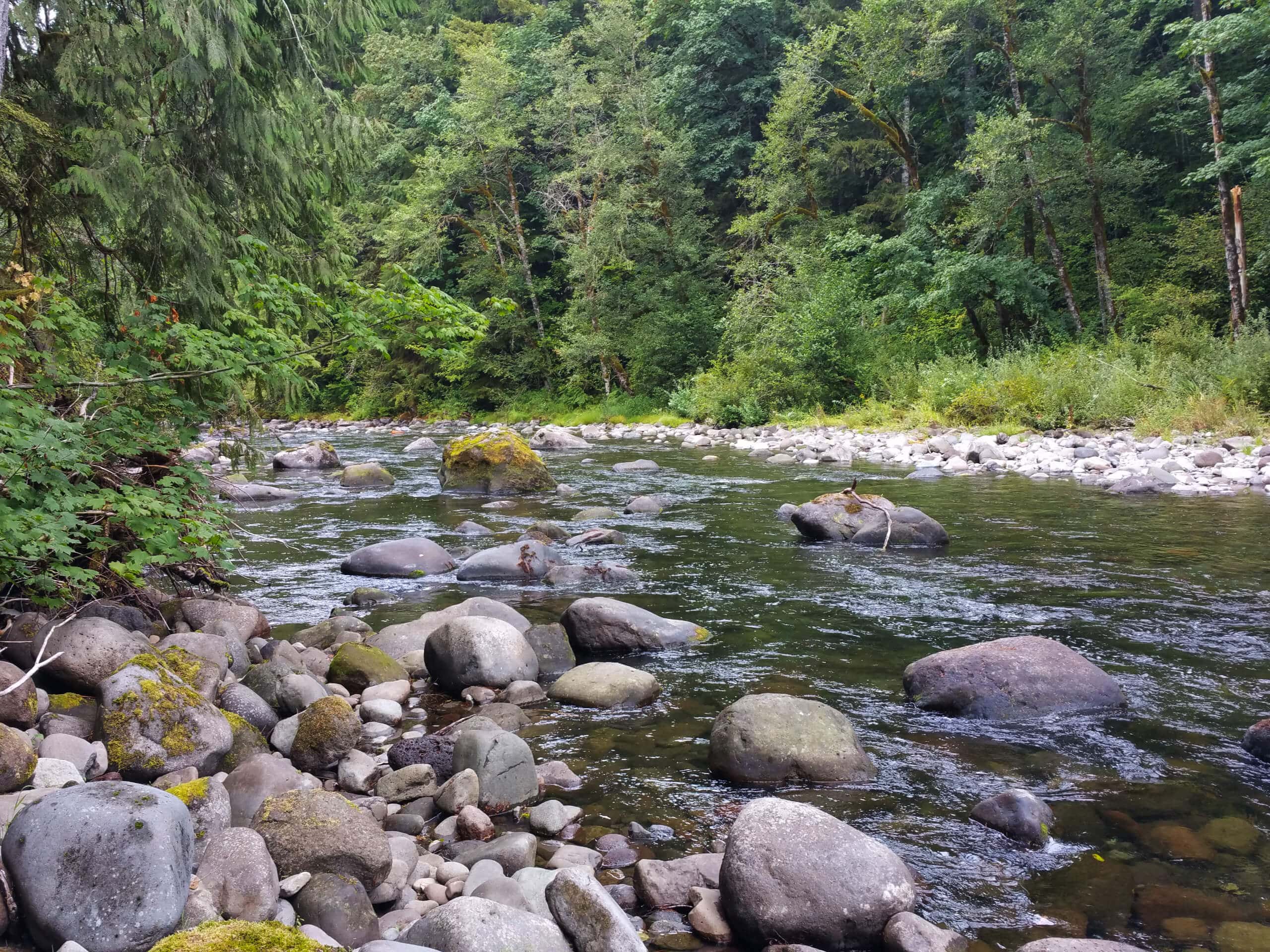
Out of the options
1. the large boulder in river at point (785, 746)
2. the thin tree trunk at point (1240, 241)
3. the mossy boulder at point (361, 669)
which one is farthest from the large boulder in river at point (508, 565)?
the thin tree trunk at point (1240, 241)

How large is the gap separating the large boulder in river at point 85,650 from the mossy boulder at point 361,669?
123cm

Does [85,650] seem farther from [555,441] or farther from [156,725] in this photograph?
[555,441]

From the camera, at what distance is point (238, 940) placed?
8.02ft

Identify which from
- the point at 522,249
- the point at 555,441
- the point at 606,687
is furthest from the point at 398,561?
the point at 522,249

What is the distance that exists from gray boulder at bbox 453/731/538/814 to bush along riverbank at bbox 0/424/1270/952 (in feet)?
0.04

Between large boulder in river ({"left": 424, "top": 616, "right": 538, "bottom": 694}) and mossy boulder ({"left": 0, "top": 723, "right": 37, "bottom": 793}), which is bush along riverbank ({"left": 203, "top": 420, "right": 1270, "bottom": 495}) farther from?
mossy boulder ({"left": 0, "top": 723, "right": 37, "bottom": 793})

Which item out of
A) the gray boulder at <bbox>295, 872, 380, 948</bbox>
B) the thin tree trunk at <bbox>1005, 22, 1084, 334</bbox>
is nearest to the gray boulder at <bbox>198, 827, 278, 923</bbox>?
the gray boulder at <bbox>295, 872, 380, 948</bbox>

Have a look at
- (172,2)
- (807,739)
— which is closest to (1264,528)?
(807,739)

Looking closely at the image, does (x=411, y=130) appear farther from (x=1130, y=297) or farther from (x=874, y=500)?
(x=874, y=500)

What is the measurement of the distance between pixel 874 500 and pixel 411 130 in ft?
113

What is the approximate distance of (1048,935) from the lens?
9.82ft

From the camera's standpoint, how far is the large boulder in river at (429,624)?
6.24m

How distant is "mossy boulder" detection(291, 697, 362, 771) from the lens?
447 centimetres

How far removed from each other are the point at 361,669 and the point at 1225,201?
20.6 m
